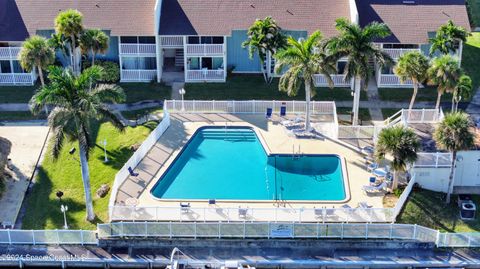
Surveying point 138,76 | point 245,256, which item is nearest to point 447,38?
point 138,76

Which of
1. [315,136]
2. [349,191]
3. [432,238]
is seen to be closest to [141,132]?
[315,136]

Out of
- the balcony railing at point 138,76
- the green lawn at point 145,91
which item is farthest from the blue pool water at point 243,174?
the balcony railing at point 138,76

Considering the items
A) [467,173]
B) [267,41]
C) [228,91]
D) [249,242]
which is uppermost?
[267,41]

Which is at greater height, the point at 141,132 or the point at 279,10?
the point at 279,10

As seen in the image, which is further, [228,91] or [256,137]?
[228,91]

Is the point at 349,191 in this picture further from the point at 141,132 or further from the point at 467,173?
the point at 141,132

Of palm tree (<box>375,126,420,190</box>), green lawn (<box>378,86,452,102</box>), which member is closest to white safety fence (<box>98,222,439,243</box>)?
palm tree (<box>375,126,420,190</box>)

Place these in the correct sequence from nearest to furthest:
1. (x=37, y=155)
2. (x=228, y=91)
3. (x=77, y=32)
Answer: (x=37, y=155)
(x=77, y=32)
(x=228, y=91)
